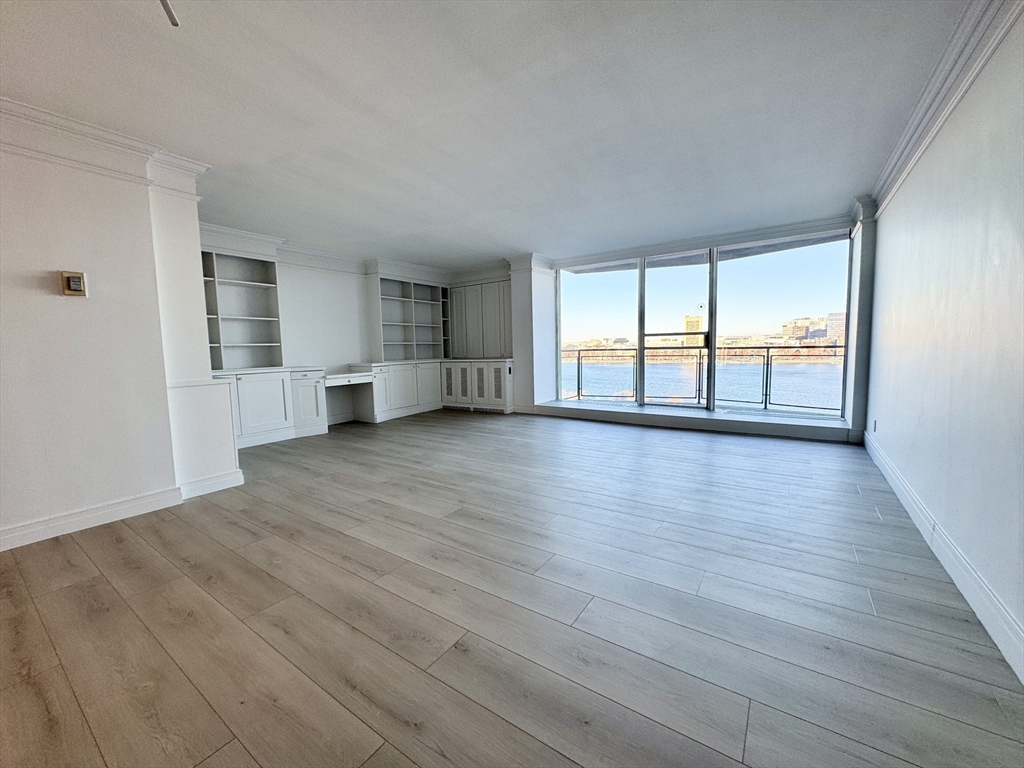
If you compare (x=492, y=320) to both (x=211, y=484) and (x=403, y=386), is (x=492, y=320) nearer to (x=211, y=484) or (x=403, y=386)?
(x=403, y=386)

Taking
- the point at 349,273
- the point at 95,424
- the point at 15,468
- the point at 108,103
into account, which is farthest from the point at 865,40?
the point at 349,273

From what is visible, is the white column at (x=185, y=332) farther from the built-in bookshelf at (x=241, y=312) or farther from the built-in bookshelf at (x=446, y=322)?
the built-in bookshelf at (x=446, y=322)

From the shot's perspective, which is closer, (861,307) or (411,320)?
(861,307)

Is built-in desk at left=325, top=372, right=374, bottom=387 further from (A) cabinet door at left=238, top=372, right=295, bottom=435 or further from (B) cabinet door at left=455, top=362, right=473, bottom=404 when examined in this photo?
(B) cabinet door at left=455, top=362, right=473, bottom=404

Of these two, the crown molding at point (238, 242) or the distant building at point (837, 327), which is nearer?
the crown molding at point (238, 242)

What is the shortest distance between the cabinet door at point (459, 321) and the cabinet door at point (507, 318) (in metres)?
0.91

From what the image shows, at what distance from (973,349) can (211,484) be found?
Answer: 484cm

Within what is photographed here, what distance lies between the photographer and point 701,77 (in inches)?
85.0

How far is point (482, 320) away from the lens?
7480 millimetres

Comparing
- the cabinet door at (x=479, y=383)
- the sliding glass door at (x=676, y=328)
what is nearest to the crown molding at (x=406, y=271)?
the cabinet door at (x=479, y=383)

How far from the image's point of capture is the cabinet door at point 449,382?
741 cm

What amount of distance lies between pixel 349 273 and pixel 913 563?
6.85m

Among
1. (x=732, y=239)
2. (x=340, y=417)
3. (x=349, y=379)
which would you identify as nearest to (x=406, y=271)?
(x=349, y=379)

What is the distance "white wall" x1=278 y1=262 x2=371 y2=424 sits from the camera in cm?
568
